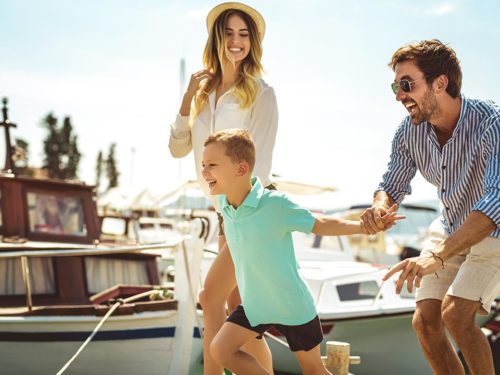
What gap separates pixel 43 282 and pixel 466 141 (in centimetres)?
619


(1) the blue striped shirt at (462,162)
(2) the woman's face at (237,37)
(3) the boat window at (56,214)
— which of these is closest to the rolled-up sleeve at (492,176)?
(1) the blue striped shirt at (462,162)

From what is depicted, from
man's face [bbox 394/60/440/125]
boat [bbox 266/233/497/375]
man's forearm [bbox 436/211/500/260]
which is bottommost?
boat [bbox 266/233/497/375]

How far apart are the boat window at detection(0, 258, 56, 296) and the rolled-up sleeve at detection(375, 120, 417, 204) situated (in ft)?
18.1

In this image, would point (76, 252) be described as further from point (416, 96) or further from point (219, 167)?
point (416, 96)

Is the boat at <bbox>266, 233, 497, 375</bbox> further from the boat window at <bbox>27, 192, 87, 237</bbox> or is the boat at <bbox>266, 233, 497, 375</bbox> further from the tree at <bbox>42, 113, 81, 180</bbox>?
the tree at <bbox>42, 113, 81, 180</bbox>

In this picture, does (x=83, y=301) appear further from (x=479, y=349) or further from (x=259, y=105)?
(x=479, y=349)

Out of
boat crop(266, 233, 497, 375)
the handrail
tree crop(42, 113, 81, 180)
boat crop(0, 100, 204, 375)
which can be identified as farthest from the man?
tree crop(42, 113, 81, 180)

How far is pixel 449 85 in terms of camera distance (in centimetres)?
339

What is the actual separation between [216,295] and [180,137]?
3.25 feet

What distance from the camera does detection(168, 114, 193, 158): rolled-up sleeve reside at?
13.4 ft

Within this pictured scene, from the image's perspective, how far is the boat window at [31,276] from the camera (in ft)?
26.2

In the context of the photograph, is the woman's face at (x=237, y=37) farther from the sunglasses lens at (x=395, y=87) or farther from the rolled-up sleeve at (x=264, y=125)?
the sunglasses lens at (x=395, y=87)

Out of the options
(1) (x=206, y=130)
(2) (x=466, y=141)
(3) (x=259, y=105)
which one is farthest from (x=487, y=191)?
(1) (x=206, y=130)

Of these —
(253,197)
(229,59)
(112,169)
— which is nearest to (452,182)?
(253,197)
